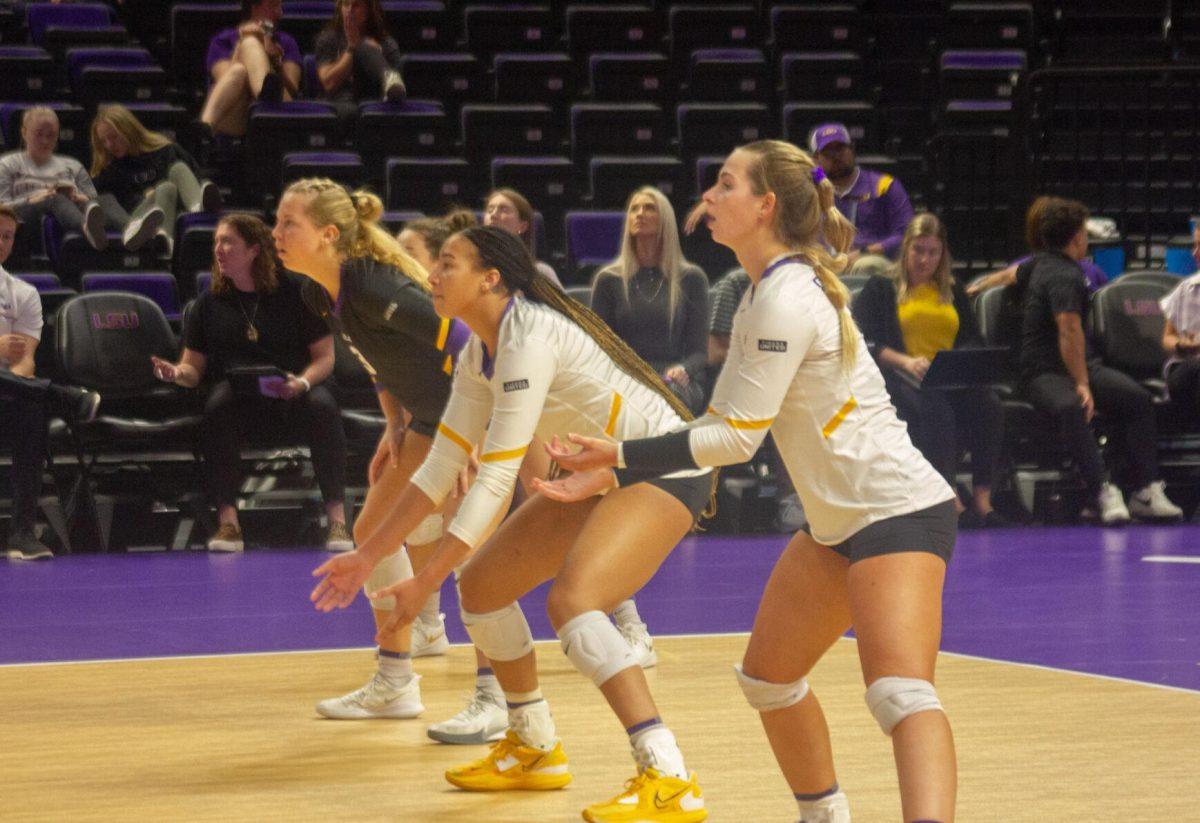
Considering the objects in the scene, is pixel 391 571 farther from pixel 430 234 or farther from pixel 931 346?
pixel 931 346

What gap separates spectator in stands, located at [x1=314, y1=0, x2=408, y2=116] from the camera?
10297mm

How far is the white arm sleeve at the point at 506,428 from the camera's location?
370 centimetres

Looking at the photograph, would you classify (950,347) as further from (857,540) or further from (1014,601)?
(857,540)

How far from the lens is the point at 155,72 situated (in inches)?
412

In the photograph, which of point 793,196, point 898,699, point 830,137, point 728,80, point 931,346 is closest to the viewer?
point 898,699

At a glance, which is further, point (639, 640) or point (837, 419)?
point (639, 640)

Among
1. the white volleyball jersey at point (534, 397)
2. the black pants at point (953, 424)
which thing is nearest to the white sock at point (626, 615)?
the white volleyball jersey at point (534, 397)

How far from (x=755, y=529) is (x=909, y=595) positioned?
6099 mm

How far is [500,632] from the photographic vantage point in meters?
4.00

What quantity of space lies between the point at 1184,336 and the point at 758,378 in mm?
6634

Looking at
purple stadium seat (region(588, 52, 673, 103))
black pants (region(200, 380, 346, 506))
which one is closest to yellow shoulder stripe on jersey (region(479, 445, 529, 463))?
black pants (region(200, 380, 346, 506))

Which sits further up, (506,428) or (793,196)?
(793,196)

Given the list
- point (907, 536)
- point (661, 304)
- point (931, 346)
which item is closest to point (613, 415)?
point (907, 536)

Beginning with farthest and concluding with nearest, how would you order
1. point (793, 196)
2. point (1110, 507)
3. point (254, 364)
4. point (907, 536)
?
point (1110, 507), point (254, 364), point (793, 196), point (907, 536)
